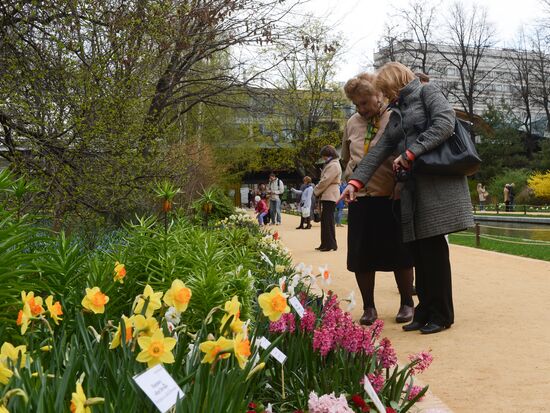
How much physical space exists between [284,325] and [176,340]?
42.9 inches

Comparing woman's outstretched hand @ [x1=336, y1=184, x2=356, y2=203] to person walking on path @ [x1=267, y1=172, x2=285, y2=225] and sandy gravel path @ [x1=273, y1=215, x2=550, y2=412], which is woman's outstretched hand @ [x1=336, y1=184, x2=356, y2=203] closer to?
sandy gravel path @ [x1=273, y1=215, x2=550, y2=412]

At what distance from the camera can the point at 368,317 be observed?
5.20m

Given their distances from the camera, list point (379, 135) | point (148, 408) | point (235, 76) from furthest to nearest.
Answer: point (235, 76)
point (379, 135)
point (148, 408)

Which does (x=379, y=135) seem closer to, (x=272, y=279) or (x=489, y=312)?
(x=272, y=279)

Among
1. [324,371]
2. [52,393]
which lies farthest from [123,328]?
[324,371]

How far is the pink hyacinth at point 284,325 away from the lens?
9.52ft

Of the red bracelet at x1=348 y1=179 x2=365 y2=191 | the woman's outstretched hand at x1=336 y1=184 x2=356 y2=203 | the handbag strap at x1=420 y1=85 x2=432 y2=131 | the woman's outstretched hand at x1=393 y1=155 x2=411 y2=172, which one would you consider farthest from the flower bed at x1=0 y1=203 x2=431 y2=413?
the handbag strap at x1=420 y1=85 x2=432 y2=131

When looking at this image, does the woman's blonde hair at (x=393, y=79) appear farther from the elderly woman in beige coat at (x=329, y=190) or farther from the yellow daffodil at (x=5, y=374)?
the elderly woman in beige coat at (x=329, y=190)

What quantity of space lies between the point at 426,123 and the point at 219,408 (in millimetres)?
A: 3550

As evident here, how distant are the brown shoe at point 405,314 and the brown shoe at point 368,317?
0.21 m

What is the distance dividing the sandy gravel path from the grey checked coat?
2.75 feet

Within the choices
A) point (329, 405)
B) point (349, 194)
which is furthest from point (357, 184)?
point (329, 405)

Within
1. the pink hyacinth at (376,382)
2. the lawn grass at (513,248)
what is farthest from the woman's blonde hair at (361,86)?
the lawn grass at (513,248)

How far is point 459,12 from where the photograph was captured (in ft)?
159
